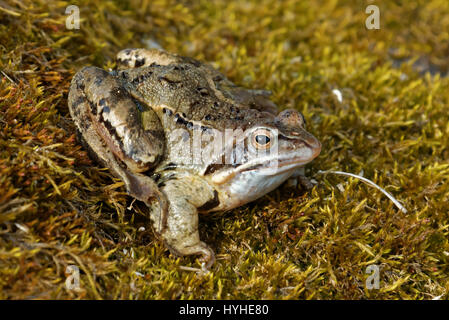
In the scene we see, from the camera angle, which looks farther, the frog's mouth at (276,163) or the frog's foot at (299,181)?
the frog's foot at (299,181)

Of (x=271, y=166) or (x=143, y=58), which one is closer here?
(x=271, y=166)

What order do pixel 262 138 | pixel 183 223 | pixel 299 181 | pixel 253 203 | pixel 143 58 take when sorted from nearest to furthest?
1. pixel 183 223
2. pixel 262 138
3. pixel 253 203
4. pixel 299 181
5. pixel 143 58

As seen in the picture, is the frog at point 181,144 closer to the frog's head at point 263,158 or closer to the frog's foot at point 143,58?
the frog's head at point 263,158

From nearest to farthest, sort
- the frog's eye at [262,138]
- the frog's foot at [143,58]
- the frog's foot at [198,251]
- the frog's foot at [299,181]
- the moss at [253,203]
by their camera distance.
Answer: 1. the moss at [253,203]
2. the frog's foot at [198,251]
3. the frog's eye at [262,138]
4. the frog's foot at [299,181]
5. the frog's foot at [143,58]

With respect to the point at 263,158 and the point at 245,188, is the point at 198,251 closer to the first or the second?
the point at 245,188

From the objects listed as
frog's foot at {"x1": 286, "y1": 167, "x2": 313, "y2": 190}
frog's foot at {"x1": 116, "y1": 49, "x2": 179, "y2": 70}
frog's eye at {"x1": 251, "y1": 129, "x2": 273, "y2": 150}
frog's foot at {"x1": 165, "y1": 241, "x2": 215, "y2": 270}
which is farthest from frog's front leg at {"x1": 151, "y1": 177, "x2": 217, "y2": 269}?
frog's foot at {"x1": 116, "y1": 49, "x2": 179, "y2": 70}

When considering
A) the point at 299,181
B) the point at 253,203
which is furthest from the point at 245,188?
the point at 299,181

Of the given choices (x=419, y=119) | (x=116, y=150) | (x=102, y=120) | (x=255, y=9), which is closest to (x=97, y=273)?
(x=116, y=150)

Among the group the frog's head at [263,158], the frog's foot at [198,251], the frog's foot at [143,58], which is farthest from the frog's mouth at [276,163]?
the frog's foot at [143,58]
